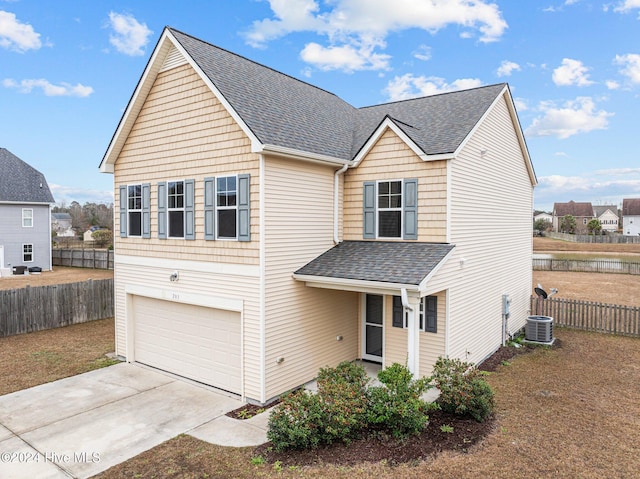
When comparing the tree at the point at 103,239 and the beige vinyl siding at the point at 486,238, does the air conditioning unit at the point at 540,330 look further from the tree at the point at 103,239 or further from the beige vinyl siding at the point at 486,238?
the tree at the point at 103,239

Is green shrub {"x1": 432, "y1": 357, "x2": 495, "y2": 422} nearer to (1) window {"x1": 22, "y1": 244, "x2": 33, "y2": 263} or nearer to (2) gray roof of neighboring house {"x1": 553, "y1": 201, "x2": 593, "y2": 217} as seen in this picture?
(1) window {"x1": 22, "y1": 244, "x2": 33, "y2": 263}

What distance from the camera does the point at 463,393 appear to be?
7.45 meters

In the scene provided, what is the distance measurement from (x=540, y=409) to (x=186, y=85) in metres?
10.9

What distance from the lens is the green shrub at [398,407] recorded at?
22.4ft

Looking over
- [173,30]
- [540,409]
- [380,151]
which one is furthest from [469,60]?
[540,409]

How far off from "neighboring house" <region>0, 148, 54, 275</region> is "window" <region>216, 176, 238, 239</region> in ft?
93.4

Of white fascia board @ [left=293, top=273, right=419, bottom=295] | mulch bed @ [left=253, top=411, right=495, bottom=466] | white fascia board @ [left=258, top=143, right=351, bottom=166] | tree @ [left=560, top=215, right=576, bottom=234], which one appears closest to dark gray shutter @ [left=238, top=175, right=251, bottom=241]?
white fascia board @ [left=258, top=143, right=351, bottom=166]

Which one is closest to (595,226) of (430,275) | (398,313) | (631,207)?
(631,207)

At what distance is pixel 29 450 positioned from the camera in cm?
693

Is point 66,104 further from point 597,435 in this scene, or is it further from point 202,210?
point 597,435

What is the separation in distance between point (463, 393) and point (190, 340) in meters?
6.82

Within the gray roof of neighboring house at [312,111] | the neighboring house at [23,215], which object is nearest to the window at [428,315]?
the gray roof of neighboring house at [312,111]

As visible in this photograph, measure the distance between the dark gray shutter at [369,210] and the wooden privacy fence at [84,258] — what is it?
2841 centimetres

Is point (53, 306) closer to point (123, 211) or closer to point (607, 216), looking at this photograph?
point (123, 211)
